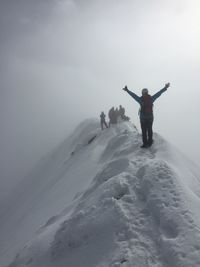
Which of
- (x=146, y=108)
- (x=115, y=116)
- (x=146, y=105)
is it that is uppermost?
(x=146, y=105)

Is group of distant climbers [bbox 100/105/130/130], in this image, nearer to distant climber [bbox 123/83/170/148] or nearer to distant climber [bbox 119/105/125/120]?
distant climber [bbox 119/105/125/120]

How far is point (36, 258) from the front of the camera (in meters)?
11.6

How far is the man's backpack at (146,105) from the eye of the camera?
55.6 ft

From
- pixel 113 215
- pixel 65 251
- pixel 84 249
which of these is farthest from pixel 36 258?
pixel 113 215

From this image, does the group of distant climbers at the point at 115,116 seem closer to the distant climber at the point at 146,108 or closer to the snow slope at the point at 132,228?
the distant climber at the point at 146,108

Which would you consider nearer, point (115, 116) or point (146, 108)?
point (146, 108)

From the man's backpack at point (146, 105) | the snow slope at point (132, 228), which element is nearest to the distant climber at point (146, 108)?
the man's backpack at point (146, 105)

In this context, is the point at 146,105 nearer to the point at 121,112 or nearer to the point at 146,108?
the point at 146,108

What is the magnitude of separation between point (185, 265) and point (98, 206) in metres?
3.82

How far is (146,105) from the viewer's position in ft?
55.9

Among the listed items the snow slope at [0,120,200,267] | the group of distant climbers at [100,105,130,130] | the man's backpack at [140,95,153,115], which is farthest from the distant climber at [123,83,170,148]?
the group of distant climbers at [100,105,130,130]

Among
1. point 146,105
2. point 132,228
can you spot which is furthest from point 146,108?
point 132,228

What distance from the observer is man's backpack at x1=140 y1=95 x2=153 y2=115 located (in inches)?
667

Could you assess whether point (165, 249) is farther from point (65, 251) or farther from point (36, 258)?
point (36, 258)
